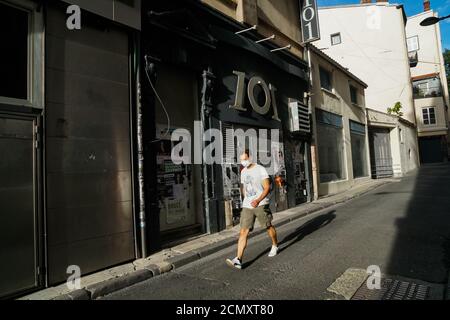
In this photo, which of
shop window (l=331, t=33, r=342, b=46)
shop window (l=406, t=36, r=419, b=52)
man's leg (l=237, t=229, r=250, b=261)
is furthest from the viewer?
shop window (l=406, t=36, r=419, b=52)

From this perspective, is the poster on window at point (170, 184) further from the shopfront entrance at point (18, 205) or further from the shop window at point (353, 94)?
the shop window at point (353, 94)

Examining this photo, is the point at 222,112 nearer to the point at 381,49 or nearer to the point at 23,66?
the point at 23,66

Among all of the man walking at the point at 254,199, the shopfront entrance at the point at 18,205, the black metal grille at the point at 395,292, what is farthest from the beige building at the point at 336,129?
the shopfront entrance at the point at 18,205

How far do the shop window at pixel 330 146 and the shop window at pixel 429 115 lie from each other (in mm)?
25584

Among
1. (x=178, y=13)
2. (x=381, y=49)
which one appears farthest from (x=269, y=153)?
(x=381, y=49)

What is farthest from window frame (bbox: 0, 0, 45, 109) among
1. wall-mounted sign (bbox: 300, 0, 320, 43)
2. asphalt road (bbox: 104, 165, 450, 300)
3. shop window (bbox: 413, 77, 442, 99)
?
shop window (bbox: 413, 77, 442, 99)

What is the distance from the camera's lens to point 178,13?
6.95m

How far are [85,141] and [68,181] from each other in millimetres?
710

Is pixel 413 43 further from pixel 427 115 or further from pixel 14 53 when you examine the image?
pixel 14 53

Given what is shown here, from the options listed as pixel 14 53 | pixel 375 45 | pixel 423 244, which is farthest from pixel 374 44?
pixel 14 53

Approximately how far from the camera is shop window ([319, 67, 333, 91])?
1541 centimetres

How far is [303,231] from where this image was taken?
7527 mm

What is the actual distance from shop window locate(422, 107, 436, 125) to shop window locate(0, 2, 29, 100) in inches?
1601

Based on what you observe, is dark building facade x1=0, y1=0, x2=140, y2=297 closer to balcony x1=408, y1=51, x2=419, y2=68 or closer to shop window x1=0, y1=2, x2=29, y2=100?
shop window x1=0, y1=2, x2=29, y2=100
